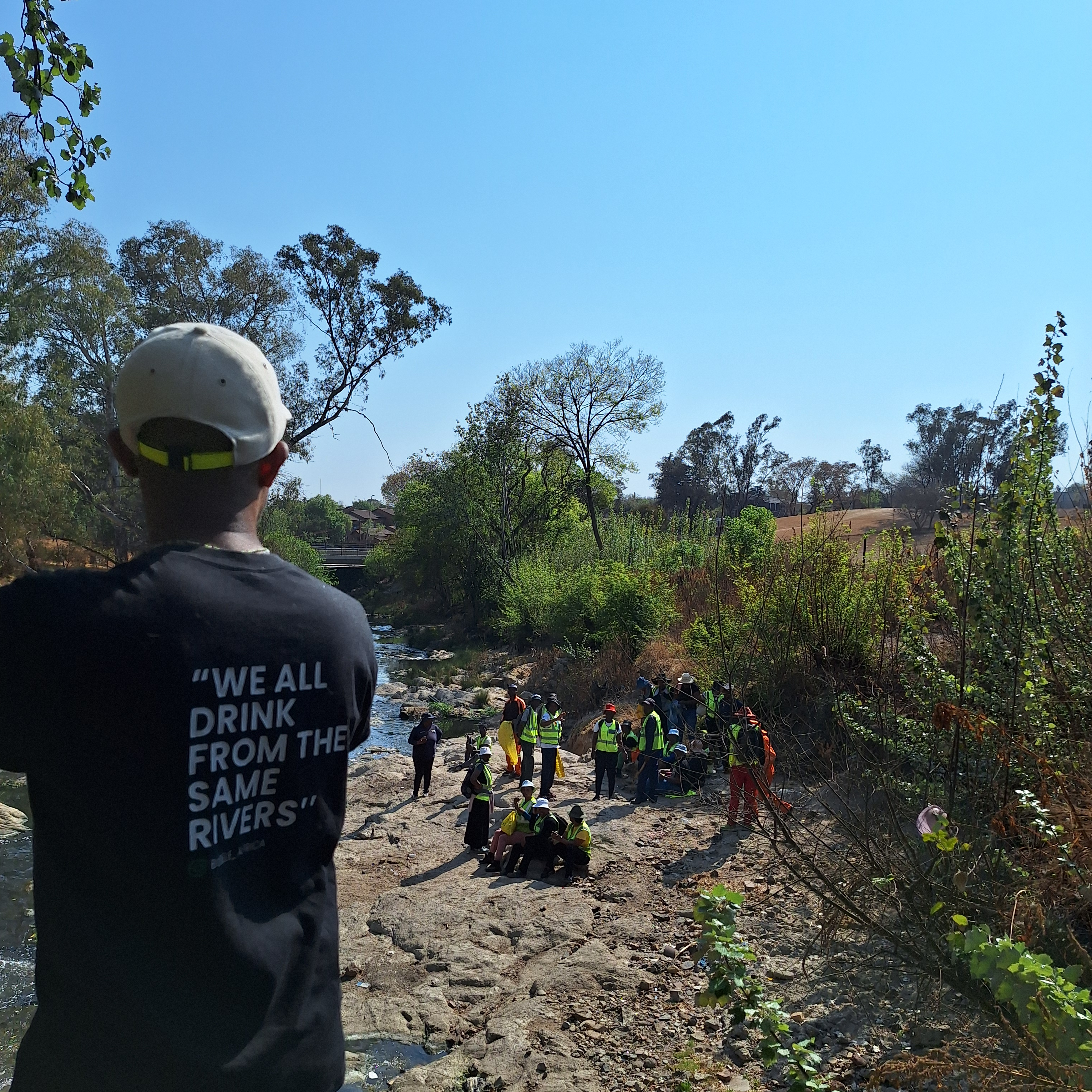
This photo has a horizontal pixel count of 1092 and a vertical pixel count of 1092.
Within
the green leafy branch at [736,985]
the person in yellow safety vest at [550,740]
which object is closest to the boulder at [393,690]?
the person in yellow safety vest at [550,740]

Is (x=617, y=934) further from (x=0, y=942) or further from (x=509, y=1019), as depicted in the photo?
(x=0, y=942)

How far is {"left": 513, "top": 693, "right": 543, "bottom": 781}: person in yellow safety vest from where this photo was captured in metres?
14.4

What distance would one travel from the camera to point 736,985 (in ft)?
10.7

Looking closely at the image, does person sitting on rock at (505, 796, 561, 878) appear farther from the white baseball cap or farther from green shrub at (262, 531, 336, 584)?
green shrub at (262, 531, 336, 584)

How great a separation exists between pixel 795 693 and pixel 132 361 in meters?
14.4

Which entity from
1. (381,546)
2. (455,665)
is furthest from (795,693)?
(381,546)

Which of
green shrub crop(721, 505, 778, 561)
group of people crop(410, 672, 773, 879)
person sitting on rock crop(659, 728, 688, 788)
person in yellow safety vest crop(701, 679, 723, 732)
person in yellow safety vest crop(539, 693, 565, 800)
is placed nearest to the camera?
group of people crop(410, 672, 773, 879)

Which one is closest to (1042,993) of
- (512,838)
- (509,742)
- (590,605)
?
(512,838)

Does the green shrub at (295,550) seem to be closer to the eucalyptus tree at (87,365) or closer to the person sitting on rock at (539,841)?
the eucalyptus tree at (87,365)

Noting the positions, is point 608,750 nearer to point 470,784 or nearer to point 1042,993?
point 470,784

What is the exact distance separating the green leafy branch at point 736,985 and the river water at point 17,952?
58.6 inches

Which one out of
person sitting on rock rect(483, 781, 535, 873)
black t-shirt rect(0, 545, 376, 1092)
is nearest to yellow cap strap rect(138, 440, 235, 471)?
black t-shirt rect(0, 545, 376, 1092)

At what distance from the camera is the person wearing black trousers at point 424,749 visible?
14305mm

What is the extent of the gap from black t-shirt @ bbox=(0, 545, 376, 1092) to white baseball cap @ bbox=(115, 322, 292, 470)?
0.65 feet
